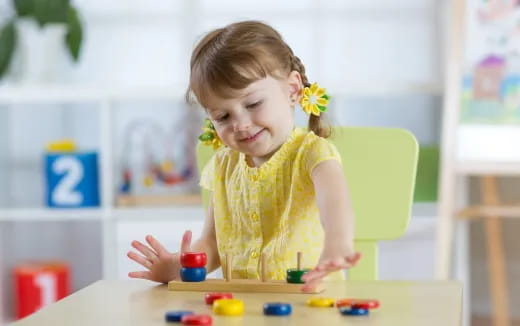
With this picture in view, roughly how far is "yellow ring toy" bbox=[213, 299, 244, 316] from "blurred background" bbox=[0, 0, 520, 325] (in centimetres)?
210

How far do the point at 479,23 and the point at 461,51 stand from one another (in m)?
0.11

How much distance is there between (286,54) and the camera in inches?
59.1

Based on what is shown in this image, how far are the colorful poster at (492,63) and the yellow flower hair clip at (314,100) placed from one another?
171 centimetres

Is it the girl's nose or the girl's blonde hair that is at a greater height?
the girl's blonde hair

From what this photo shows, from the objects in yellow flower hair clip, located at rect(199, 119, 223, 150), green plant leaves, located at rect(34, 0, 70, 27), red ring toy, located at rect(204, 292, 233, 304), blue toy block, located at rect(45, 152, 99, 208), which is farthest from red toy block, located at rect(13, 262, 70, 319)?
red ring toy, located at rect(204, 292, 233, 304)

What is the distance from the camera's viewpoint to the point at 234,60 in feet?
4.60

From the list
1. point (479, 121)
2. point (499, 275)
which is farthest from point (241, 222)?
point (499, 275)

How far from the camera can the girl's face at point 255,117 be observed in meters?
1.40

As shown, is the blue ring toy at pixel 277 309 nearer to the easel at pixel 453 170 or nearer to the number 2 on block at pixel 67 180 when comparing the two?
the easel at pixel 453 170

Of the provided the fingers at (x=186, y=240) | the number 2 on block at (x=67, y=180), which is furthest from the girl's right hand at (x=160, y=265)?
the number 2 on block at (x=67, y=180)

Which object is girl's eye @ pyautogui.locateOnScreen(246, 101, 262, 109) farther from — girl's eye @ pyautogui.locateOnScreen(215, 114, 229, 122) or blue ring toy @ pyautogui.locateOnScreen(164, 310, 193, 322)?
blue ring toy @ pyautogui.locateOnScreen(164, 310, 193, 322)

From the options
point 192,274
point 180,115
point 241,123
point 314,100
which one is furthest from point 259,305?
point 180,115

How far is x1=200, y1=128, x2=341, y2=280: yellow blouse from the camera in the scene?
1.49 meters

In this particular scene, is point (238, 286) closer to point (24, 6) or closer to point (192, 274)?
point (192, 274)
